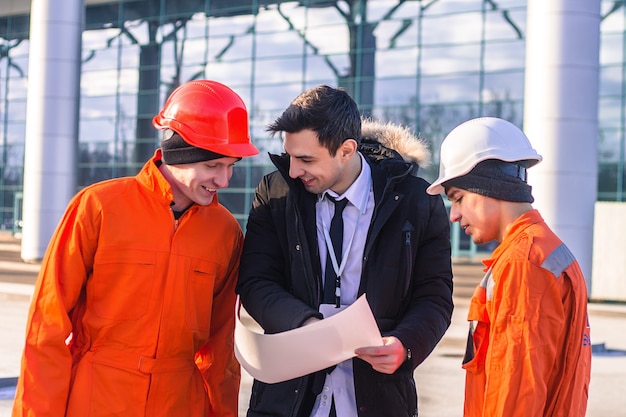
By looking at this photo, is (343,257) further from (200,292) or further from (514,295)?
(514,295)

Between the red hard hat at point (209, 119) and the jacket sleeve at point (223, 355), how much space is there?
46 centimetres

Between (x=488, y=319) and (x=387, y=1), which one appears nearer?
(x=488, y=319)

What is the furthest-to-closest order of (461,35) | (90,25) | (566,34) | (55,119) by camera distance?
1. (90,25)
2. (461,35)
3. (55,119)
4. (566,34)

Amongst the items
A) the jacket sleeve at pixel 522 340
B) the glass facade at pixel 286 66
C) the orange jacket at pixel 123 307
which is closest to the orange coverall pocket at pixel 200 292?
the orange jacket at pixel 123 307

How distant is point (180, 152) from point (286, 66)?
28.2 metres

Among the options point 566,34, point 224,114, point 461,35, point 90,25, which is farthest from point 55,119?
point 224,114

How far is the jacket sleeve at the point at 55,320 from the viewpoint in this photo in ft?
10.8

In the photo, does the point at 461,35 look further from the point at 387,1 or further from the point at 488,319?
the point at 488,319

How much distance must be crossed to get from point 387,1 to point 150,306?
27875mm

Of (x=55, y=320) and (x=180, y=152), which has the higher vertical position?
(x=180, y=152)

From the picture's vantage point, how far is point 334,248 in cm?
355

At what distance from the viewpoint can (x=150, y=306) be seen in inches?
137

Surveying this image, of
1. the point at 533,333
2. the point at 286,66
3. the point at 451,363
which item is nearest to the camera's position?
the point at 533,333

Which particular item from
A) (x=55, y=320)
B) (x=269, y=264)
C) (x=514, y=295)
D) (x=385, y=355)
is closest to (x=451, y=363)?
(x=269, y=264)
